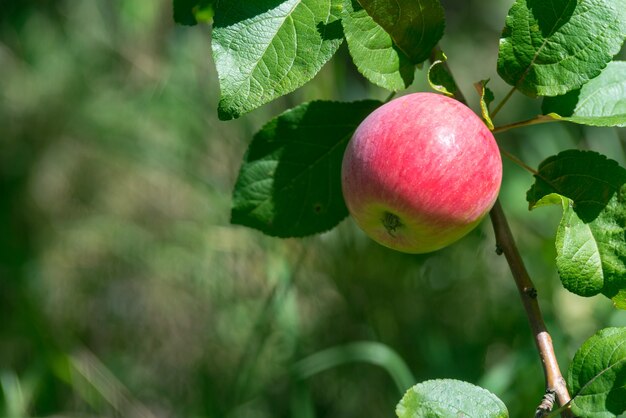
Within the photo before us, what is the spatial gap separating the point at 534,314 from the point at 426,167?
0.17 meters

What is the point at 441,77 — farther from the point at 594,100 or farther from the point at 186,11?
the point at 186,11

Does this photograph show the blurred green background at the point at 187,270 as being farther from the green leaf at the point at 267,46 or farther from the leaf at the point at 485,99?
the green leaf at the point at 267,46

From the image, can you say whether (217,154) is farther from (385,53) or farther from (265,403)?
(385,53)

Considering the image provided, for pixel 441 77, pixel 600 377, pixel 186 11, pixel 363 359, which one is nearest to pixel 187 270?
pixel 363 359

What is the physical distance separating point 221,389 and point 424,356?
0.53 meters

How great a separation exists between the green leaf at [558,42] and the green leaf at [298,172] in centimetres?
19

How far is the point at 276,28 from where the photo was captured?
0.73 m

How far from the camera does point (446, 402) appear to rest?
2.21 feet

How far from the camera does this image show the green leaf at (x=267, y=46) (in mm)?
696

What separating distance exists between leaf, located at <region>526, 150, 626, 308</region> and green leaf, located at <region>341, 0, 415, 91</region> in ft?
0.61

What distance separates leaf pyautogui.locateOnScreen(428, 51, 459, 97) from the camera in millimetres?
770

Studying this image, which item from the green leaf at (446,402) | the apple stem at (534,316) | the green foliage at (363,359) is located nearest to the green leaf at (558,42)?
the apple stem at (534,316)

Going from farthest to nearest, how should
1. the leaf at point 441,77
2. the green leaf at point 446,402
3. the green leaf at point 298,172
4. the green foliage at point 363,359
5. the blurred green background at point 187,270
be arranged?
1. the blurred green background at point 187,270
2. the green foliage at point 363,359
3. the green leaf at point 298,172
4. the leaf at point 441,77
5. the green leaf at point 446,402

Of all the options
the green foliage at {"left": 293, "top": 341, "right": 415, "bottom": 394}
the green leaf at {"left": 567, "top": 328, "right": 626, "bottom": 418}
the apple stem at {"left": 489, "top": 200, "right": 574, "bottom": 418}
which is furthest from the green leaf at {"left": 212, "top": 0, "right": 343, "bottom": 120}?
the green foliage at {"left": 293, "top": 341, "right": 415, "bottom": 394}
